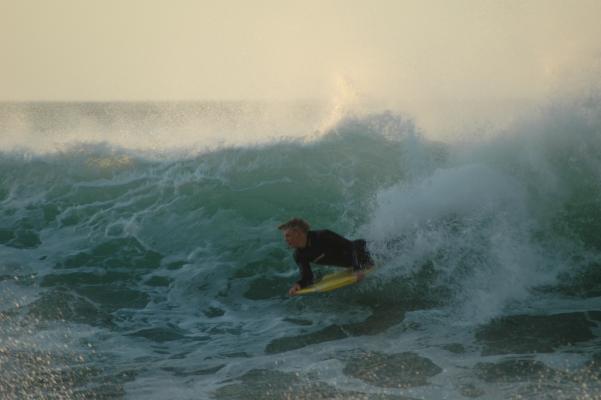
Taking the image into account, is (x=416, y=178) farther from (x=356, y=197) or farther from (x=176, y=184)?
(x=176, y=184)

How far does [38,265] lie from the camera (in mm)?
10469

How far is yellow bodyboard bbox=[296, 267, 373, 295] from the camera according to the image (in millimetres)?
7921

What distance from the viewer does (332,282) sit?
26.8 feet

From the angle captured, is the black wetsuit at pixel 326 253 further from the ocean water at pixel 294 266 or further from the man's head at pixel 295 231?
the ocean water at pixel 294 266

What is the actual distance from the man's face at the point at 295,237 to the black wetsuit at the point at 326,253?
0.13m

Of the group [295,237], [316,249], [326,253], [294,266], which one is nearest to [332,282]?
[326,253]

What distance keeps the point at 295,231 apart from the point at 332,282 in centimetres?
108

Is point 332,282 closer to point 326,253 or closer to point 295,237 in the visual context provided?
point 326,253

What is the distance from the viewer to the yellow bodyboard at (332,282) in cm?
792

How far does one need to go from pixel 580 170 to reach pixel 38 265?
848 cm

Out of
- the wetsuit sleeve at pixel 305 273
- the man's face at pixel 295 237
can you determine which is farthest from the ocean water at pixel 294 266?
the man's face at pixel 295 237

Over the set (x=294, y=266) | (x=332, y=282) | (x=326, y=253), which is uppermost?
(x=326, y=253)

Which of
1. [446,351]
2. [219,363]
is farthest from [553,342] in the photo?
[219,363]

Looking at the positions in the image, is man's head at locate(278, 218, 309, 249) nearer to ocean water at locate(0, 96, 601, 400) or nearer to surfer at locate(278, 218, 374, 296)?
surfer at locate(278, 218, 374, 296)
